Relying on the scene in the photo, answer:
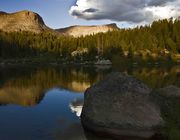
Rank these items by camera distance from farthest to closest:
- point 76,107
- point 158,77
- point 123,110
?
1. point 158,77
2. point 76,107
3. point 123,110

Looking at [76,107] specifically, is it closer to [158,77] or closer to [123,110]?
[123,110]

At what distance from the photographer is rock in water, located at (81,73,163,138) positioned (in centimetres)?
2333

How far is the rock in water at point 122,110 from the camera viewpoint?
2333cm

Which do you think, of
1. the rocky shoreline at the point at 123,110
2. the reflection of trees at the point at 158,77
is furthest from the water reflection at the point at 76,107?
the reflection of trees at the point at 158,77

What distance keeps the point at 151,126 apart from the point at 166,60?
130377 mm

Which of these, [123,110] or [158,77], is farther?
[158,77]

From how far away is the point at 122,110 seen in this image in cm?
2389

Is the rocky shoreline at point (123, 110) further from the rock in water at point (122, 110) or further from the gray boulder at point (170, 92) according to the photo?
the gray boulder at point (170, 92)

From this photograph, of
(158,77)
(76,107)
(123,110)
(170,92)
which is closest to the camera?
(123,110)

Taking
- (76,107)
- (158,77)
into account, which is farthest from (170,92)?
(158,77)

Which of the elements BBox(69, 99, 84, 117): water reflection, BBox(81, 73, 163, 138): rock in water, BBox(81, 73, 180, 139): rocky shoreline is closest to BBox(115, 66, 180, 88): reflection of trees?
BBox(69, 99, 84, 117): water reflection

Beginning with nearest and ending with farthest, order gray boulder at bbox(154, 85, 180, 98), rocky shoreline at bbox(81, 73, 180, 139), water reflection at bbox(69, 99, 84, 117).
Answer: rocky shoreline at bbox(81, 73, 180, 139)
gray boulder at bbox(154, 85, 180, 98)
water reflection at bbox(69, 99, 84, 117)

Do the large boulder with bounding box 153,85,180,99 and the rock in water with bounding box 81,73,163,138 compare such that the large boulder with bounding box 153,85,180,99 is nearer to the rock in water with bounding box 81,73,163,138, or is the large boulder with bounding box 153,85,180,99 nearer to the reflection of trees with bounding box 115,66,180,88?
the rock in water with bounding box 81,73,163,138

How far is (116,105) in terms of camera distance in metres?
24.2
